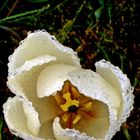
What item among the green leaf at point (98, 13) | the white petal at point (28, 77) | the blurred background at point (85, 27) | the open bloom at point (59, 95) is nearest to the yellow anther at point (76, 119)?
the open bloom at point (59, 95)

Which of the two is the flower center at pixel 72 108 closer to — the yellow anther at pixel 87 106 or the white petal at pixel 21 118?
the yellow anther at pixel 87 106

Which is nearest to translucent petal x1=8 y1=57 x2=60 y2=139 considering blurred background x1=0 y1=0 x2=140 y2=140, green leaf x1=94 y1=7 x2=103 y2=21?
blurred background x1=0 y1=0 x2=140 y2=140

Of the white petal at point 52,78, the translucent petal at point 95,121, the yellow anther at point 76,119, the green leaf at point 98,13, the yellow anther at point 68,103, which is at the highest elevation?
the green leaf at point 98,13

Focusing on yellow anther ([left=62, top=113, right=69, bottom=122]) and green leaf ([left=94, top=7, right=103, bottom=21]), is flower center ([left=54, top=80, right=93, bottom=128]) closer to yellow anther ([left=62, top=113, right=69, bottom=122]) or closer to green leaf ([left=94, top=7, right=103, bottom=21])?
yellow anther ([left=62, top=113, right=69, bottom=122])

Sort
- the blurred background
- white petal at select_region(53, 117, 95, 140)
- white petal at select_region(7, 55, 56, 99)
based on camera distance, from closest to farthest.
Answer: white petal at select_region(53, 117, 95, 140) < white petal at select_region(7, 55, 56, 99) < the blurred background

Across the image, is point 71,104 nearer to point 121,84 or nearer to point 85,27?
point 121,84

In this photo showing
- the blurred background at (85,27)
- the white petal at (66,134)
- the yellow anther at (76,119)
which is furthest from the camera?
the blurred background at (85,27)

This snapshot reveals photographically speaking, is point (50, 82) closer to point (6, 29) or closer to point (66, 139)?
point (66, 139)
